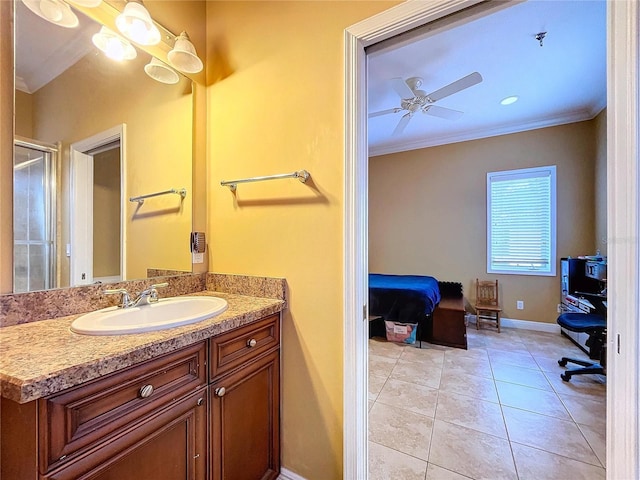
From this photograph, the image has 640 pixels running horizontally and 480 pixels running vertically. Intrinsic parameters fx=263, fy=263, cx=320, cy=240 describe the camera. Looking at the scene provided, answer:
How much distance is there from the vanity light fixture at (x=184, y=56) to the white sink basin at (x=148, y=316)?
4.02ft

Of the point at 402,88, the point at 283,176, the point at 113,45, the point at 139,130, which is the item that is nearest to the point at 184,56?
the point at 113,45

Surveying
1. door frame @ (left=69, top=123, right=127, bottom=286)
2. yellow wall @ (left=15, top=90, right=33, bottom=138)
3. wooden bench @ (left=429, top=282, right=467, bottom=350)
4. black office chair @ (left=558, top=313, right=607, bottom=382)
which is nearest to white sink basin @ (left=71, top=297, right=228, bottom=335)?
door frame @ (left=69, top=123, right=127, bottom=286)

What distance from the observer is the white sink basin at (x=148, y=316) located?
85cm

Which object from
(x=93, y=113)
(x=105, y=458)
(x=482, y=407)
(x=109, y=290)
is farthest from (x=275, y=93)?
(x=482, y=407)

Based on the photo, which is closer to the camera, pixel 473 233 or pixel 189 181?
pixel 189 181

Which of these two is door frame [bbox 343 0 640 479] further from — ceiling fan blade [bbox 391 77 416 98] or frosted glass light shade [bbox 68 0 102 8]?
frosted glass light shade [bbox 68 0 102 8]

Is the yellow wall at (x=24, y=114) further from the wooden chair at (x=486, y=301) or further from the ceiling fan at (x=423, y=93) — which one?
the wooden chair at (x=486, y=301)

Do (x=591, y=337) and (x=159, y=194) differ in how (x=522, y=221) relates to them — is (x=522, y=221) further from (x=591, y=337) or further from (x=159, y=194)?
(x=159, y=194)

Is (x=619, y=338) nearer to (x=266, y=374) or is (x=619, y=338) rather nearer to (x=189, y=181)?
(x=266, y=374)

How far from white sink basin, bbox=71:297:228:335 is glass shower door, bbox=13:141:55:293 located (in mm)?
237

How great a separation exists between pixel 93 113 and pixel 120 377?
1212mm

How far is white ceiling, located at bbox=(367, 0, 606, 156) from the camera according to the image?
1.83 m

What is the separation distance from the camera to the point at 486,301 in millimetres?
3750

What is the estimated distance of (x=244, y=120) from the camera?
58.4 inches
